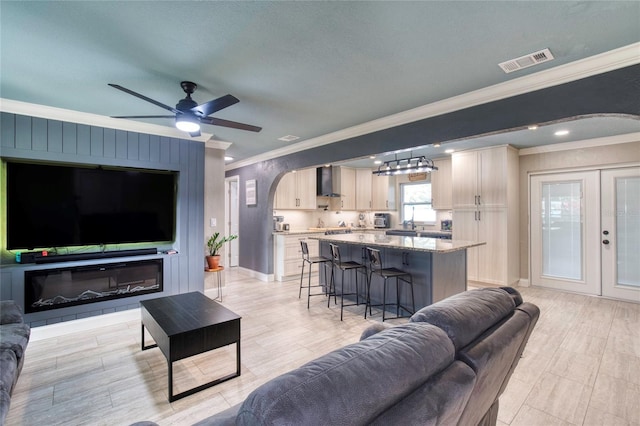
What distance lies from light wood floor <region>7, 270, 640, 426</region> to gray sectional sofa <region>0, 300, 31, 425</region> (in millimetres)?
460

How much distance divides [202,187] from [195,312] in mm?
2359

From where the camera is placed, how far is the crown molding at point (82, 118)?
10.6ft

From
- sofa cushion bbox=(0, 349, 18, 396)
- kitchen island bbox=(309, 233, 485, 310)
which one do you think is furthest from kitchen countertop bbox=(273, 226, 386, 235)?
sofa cushion bbox=(0, 349, 18, 396)

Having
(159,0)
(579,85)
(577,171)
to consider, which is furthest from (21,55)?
(577,171)

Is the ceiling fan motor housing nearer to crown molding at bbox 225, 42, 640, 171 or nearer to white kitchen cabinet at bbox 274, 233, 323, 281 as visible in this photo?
crown molding at bbox 225, 42, 640, 171

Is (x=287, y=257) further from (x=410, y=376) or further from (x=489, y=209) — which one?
(x=410, y=376)

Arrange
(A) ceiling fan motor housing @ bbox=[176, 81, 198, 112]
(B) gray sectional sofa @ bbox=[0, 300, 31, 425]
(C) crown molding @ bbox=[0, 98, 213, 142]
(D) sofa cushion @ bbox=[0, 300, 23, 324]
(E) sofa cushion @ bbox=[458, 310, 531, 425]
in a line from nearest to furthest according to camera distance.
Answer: (E) sofa cushion @ bbox=[458, 310, 531, 425], (B) gray sectional sofa @ bbox=[0, 300, 31, 425], (D) sofa cushion @ bbox=[0, 300, 23, 324], (A) ceiling fan motor housing @ bbox=[176, 81, 198, 112], (C) crown molding @ bbox=[0, 98, 213, 142]

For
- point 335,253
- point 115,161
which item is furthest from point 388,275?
point 115,161

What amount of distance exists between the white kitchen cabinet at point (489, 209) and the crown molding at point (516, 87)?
2.65 m

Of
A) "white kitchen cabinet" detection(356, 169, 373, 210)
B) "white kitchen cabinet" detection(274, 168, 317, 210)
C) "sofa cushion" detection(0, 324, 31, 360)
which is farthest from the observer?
"white kitchen cabinet" detection(356, 169, 373, 210)

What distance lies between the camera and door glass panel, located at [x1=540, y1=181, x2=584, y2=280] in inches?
200

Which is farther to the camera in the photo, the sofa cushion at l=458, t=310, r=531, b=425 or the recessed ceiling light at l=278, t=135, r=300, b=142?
the recessed ceiling light at l=278, t=135, r=300, b=142

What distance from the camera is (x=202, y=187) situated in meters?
4.49

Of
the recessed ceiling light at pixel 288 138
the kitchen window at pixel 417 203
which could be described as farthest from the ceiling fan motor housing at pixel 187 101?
the kitchen window at pixel 417 203
